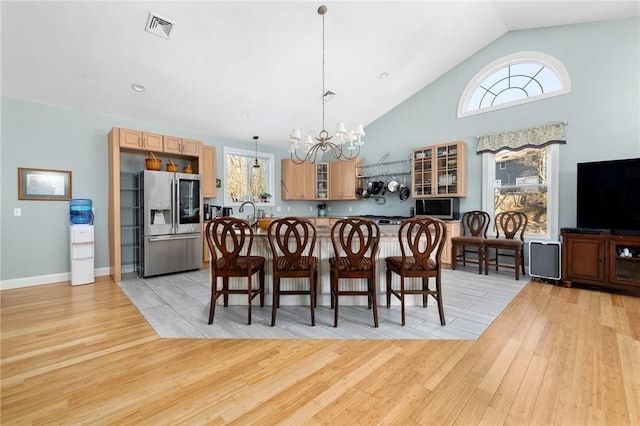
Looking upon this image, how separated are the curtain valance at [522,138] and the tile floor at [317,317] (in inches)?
91.0

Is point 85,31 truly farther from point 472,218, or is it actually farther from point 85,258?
point 472,218

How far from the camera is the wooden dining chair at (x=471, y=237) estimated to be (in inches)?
179

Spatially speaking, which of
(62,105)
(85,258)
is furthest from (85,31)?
(85,258)

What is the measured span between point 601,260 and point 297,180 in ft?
18.0

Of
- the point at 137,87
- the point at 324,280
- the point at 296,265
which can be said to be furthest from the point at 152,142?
the point at 324,280

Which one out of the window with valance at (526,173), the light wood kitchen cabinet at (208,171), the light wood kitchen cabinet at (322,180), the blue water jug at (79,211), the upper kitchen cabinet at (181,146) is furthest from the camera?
the light wood kitchen cabinet at (322,180)

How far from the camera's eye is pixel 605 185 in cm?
353

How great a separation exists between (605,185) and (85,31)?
21.9 feet

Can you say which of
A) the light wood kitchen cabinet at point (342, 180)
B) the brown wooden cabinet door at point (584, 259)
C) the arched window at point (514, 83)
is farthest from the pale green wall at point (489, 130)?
the light wood kitchen cabinet at point (342, 180)

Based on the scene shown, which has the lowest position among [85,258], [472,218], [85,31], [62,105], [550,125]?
[85,258]

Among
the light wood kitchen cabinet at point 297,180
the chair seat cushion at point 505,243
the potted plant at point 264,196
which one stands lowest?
the chair seat cushion at point 505,243

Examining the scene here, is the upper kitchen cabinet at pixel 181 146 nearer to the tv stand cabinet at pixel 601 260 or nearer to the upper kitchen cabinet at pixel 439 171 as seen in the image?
the upper kitchen cabinet at pixel 439 171

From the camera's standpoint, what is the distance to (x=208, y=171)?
5219 mm

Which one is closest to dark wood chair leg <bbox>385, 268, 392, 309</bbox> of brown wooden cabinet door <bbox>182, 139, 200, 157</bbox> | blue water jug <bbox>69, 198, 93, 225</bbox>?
brown wooden cabinet door <bbox>182, 139, 200, 157</bbox>
